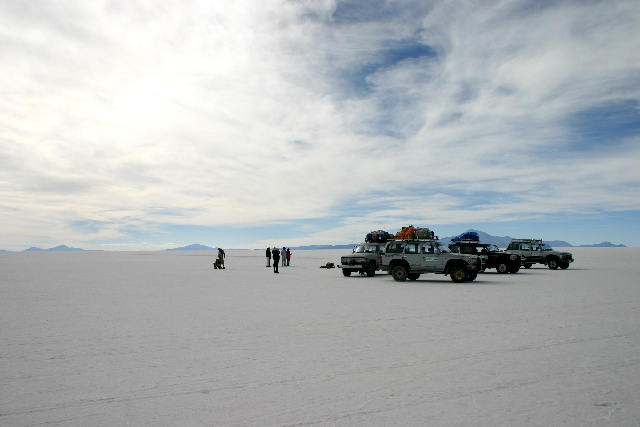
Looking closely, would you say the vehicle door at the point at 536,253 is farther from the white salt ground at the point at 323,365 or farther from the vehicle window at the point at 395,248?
the white salt ground at the point at 323,365

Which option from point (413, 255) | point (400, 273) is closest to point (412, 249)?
point (413, 255)

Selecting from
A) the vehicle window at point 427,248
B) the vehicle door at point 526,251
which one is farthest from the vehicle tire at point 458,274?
the vehicle door at point 526,251

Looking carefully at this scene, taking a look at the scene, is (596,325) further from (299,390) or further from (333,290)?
(333,290)

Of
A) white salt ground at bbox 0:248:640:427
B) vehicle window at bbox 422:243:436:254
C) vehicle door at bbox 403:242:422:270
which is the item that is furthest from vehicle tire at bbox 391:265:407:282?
white salt ground at bbox 0:248:640:427

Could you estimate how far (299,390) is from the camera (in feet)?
17.4

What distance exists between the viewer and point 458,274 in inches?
822

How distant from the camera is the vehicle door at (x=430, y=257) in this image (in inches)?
846

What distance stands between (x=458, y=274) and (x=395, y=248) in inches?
131

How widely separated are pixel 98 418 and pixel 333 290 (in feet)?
43.5

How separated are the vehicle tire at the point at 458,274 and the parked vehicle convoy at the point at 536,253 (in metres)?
12.6

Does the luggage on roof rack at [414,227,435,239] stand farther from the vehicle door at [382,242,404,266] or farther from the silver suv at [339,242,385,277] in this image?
the vehicle door at [382,242,404,266]

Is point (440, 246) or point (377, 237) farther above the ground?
point (377, 237)

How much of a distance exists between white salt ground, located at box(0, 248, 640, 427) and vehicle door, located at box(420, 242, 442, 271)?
9015 mm

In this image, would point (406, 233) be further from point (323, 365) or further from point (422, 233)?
point (323, 365)
